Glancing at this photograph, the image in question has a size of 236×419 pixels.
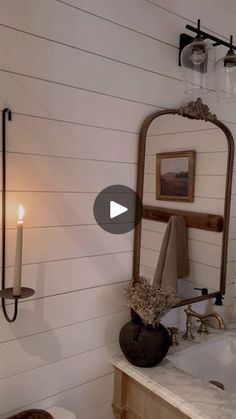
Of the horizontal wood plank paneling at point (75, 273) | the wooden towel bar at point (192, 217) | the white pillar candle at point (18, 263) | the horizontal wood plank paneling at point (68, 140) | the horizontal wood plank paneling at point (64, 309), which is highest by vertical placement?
the horizontal wood plank paneling at point (68, 140)

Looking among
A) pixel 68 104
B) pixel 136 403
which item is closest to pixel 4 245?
pixel 68 104

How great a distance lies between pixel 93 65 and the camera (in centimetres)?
123

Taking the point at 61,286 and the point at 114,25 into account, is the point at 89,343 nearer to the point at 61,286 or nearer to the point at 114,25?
the point at 61,286

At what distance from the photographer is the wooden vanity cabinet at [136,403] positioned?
46.7 inches

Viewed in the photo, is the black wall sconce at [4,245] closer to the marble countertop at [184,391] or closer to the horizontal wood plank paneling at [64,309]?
the horizontal wood plank paneling at [64,309]

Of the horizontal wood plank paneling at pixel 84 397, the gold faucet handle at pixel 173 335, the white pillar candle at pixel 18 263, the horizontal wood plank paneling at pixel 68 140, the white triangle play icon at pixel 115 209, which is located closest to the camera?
the white pillar candle at pixel 18 263

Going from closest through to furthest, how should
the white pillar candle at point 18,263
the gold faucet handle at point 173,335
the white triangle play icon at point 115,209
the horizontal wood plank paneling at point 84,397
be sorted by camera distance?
the white pillar candle at point 18,263
the horizontal wood plank paneling at point 84,397
the white triangle play icon at point 115,209
the gold faucet handle at point 173,335

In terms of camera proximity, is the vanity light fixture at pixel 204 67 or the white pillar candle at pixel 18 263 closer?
the white pillar candle at pixel 18 263

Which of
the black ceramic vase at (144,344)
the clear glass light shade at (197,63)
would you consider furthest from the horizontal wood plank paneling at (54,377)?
the clear glass light shade at (197,63)

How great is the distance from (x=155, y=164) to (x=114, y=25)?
0.55m

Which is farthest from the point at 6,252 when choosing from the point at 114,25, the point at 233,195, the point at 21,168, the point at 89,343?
the point at 233,195

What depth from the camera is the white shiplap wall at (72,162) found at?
3.58 feet

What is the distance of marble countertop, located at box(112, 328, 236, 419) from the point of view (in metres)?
1.05

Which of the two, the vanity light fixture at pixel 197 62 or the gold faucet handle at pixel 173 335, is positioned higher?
the vanity light fixture at pixel 197 62
